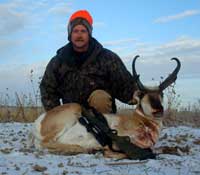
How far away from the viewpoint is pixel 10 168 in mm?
5348

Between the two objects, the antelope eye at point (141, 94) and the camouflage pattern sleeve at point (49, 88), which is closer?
the antelope eye at point (141, 94)

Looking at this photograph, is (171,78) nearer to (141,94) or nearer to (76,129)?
(141,94)

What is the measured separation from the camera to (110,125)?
22.1 feet

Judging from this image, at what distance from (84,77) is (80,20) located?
0.82 metres

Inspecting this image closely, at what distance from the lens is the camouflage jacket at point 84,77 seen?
7.69 m

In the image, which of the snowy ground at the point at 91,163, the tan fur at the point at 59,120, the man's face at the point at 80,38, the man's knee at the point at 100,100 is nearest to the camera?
the snowy ground at the point at 91,163

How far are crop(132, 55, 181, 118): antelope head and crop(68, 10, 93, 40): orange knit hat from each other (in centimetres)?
144

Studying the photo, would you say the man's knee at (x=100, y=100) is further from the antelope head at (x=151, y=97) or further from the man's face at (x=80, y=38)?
the antelope head at (x=151, y=97)

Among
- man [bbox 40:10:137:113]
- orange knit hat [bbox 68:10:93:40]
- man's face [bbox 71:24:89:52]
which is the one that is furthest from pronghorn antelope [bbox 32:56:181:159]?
orange knit hat [bbox 68:10:93:40]

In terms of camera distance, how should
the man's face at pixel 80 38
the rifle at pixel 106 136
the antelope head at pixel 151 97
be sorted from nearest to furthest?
the rifle at pixel 106 136 < the antelope head at pixel 151 97 < the man's face at pixel 80 38

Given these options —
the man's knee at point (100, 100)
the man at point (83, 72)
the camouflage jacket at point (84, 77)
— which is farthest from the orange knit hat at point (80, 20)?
the man's knee at point (100, 100)

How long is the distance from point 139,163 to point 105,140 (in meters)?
0.84

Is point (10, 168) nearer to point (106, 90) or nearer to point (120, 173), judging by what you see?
point (120, 173)

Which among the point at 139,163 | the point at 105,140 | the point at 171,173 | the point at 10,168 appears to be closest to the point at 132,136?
the point at 105,140
